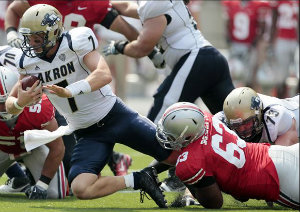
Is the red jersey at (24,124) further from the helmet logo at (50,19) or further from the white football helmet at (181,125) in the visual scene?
the white football helmet at (181,125)

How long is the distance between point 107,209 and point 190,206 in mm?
551

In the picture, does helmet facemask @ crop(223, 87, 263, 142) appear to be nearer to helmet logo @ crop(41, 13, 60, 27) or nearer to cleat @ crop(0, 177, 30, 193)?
helmet logo @ crop(41, 13, 60, 27)

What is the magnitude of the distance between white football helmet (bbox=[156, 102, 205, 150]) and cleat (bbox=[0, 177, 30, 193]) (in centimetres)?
165

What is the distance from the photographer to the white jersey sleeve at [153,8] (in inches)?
277

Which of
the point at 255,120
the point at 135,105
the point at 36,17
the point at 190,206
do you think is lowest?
the point at 135,105

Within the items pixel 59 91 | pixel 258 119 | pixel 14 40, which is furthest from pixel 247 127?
pixel 14 40

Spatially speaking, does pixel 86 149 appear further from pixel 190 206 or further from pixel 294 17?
pixel 294 17

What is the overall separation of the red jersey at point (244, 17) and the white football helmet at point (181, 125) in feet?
30.9

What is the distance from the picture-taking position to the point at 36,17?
5938mm

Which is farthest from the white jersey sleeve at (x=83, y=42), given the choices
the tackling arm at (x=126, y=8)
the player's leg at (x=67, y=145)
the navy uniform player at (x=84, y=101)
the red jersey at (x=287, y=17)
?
the red jersey at (x=287, y=17)

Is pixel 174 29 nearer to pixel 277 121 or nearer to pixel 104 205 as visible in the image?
pixel 277 121

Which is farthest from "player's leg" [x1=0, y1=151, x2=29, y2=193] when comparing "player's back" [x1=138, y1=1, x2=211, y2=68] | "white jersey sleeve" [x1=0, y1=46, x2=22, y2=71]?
"player's back" [x1=138, y1=1, x2=211, y2=68]

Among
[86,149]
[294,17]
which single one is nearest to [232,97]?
[86,149]

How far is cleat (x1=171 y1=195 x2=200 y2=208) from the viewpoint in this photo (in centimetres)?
587
